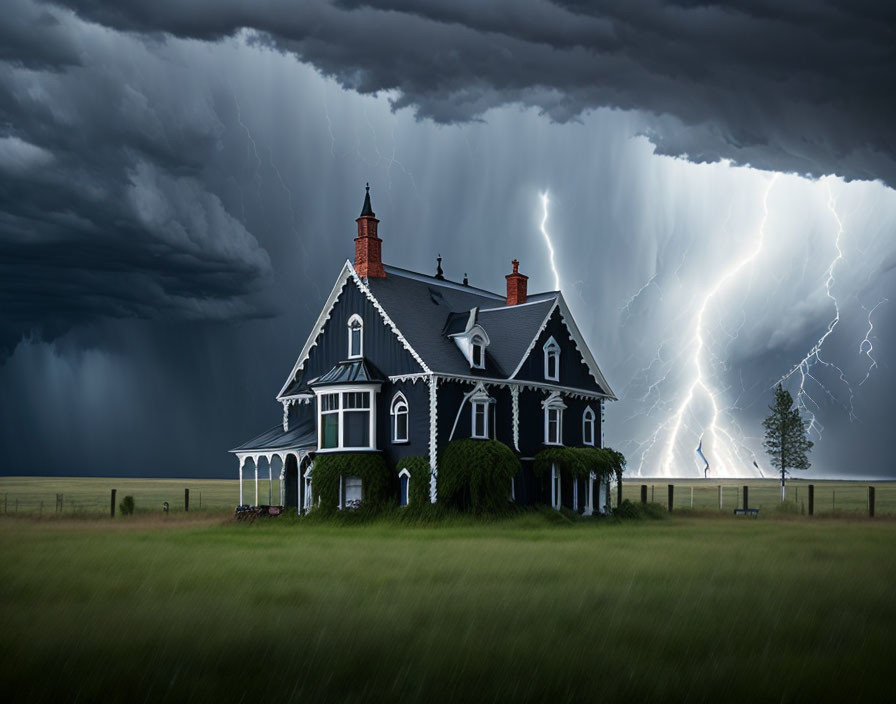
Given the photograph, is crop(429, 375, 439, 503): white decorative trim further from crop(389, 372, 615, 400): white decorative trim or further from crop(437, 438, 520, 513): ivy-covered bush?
crop(389, 372, 615, 400): white decorative trim

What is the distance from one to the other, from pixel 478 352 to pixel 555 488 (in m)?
7.87

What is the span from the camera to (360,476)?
1724 inches

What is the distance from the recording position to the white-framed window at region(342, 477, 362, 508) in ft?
144

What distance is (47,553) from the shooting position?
89.9ft

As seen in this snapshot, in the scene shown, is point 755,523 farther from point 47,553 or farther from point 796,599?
point 47,553

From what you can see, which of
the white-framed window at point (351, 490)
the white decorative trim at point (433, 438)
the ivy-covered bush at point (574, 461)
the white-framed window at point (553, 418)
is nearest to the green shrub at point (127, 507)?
the white-framed window at point (351, 490)

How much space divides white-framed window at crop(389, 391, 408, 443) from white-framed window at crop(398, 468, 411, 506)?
1.52 meters

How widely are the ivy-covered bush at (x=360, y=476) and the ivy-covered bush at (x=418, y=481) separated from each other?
1184 millimetres

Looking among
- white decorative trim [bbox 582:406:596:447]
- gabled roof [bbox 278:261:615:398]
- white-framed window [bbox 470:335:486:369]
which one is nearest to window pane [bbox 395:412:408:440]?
gabled roof [bbox 278:261:615:398]

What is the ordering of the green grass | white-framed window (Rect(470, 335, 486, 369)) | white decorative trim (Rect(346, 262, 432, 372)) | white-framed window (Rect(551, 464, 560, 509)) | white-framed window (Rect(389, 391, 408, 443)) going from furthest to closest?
white-framed window (Rect(551, 464, 560, 509)) < white-framed window (Rect(470, 335, 486, 369)) < white-framed window (Rect(389, 391, 408, 443)) < white decorative trim (Rect(346, 262, 432, 372)) < the green grass

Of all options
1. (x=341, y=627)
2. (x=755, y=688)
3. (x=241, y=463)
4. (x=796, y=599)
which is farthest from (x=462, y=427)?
(x=755, y=688)

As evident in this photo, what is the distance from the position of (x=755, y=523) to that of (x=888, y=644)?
32306mm

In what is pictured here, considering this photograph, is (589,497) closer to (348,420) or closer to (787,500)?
(348,420)

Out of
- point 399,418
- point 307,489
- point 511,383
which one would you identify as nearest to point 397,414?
point 399,418
